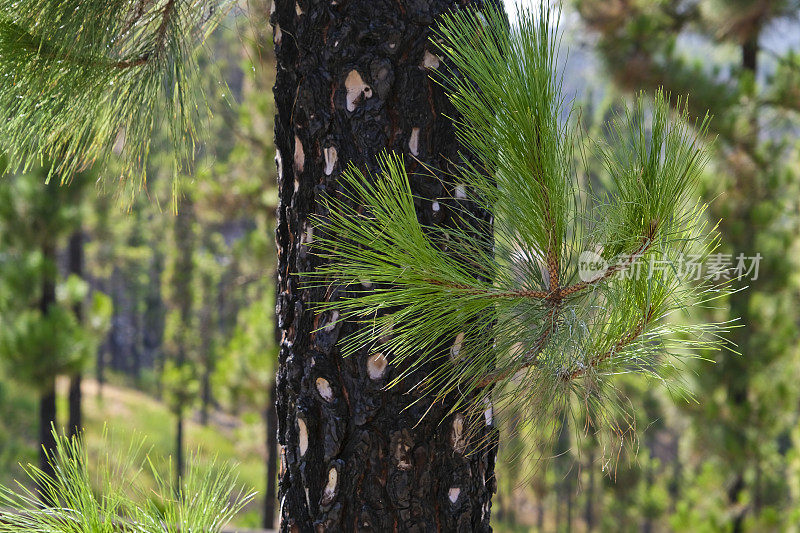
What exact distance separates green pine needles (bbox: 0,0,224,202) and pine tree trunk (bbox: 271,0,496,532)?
1.46 feet

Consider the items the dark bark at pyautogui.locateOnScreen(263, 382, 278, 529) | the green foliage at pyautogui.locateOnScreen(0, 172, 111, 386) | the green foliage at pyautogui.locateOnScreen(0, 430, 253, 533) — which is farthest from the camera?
the dark bark at pyautogui.locateOnScreen(263, 382, 278, 529)

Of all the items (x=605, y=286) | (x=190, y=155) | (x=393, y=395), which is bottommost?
(x=393, y=395)

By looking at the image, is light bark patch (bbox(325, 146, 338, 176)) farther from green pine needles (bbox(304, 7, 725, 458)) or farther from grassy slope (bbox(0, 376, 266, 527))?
grassy slope (bbox(0, 376, 266, 527))

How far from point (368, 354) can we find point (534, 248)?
0.35 metres

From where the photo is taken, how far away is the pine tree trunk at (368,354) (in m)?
1.08

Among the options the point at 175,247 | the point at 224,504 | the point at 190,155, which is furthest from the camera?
the point at 175,247

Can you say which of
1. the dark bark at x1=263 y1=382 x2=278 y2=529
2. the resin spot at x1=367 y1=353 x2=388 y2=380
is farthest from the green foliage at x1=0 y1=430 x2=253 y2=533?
the dark bark at x1=263 y1=382 x2=278 y2=529

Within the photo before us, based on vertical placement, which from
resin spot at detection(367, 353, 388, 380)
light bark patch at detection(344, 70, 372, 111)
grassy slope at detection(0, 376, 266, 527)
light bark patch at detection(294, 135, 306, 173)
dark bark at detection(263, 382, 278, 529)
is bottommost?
grassy slope at detection(0, 376, 266, 527)

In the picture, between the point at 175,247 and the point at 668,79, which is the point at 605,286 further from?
the point at 175,247

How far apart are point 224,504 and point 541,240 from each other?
2.75 ft

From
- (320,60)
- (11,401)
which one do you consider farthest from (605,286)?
(11,401)

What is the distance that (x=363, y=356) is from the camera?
3.56 ft

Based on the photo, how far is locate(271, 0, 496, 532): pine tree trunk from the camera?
1.08m

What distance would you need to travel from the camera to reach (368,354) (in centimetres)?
108
